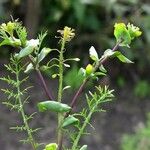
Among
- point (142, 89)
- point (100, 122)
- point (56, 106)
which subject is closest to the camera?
point (56, 106)

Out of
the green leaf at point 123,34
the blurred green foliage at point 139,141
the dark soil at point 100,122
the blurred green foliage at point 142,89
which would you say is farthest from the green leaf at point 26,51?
the blurred green foliage at point 142,89

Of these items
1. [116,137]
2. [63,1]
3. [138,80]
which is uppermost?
[63,1]

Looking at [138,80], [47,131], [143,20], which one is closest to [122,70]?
[138,80]

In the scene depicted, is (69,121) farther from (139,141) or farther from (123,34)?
(139,141)

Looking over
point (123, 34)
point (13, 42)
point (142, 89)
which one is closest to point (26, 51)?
point (13, 42)

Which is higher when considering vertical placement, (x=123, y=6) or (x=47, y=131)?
(x=123, y=6)

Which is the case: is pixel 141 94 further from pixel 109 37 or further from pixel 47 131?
pixel 47 131
